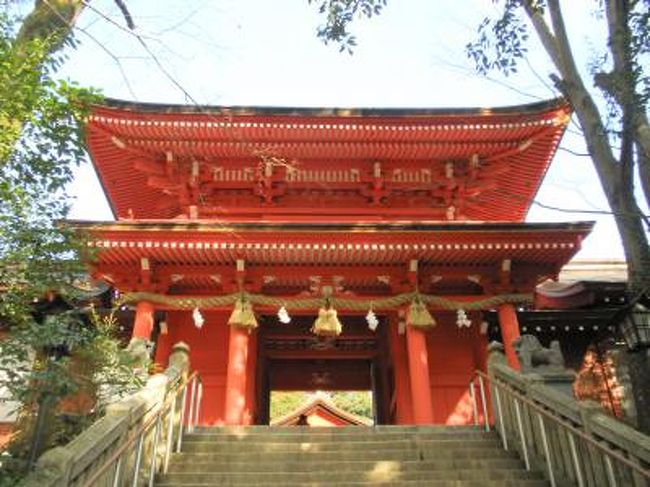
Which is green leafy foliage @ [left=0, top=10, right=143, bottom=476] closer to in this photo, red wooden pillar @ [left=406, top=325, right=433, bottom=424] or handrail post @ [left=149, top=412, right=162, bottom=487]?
handrail post @ [left=149, top=412, right=162, bottom=487]

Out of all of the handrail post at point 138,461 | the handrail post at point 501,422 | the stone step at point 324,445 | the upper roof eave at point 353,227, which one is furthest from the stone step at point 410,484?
the upper roof eave at point 353,227

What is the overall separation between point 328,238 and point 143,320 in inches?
139

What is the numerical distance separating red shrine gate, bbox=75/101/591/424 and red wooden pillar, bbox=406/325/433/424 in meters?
0.03

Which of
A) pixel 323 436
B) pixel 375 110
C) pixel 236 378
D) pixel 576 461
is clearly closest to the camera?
pixel 576 461

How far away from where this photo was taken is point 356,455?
7207mm

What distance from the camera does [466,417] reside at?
1113 cm

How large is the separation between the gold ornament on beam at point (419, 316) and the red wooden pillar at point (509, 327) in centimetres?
129

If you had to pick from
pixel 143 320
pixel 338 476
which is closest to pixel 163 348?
pixel 143 320

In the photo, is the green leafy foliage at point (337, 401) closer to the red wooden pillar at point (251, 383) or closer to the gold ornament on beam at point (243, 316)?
the red wooden pillar at point (251, 383)

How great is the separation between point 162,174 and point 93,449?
9.25 metres

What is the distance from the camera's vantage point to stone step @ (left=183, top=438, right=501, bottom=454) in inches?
292

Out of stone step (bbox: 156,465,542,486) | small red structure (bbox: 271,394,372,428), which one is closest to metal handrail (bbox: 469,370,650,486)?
stone step (bbox: 156,465,542,486)

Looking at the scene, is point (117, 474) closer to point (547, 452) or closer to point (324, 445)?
point (324, 445)

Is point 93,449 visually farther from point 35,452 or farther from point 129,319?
point 129,319
